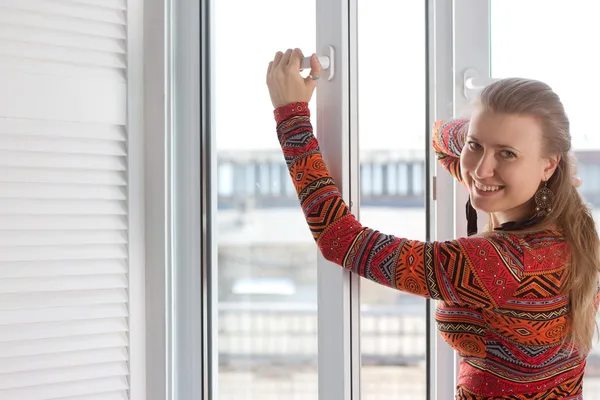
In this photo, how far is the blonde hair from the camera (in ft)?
3.46

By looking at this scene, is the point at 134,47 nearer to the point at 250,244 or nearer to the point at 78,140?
the point at 78,140

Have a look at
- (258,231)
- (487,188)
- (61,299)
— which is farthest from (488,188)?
(61,299)

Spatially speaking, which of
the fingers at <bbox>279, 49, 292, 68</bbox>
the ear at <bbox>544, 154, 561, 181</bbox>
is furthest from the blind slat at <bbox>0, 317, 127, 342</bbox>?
the ear at <bbox>544, 154, 561, 181</bbox>

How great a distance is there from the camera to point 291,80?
1.21 meters

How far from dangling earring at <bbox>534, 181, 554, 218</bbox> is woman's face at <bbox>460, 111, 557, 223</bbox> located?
13 mm

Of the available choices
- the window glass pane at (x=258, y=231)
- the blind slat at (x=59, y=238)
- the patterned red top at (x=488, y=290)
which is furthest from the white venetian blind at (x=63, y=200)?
the patterned red top at (x=488, y=290)

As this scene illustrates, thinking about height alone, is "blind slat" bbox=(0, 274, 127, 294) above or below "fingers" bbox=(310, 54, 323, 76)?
below

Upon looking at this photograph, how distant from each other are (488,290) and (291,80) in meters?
0.48

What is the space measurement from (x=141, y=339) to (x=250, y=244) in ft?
1.07

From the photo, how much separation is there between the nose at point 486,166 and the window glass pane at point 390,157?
0.26 metres

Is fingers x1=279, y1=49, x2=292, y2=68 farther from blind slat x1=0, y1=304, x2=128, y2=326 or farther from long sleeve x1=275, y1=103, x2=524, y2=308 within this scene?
blind slat x1=0, y1=304, x2=128, y2=326

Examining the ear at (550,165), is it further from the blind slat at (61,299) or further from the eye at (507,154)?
the blind slat at (61,299)

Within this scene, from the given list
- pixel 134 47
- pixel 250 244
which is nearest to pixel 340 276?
pixel 250 244

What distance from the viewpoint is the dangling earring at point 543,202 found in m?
1.10
